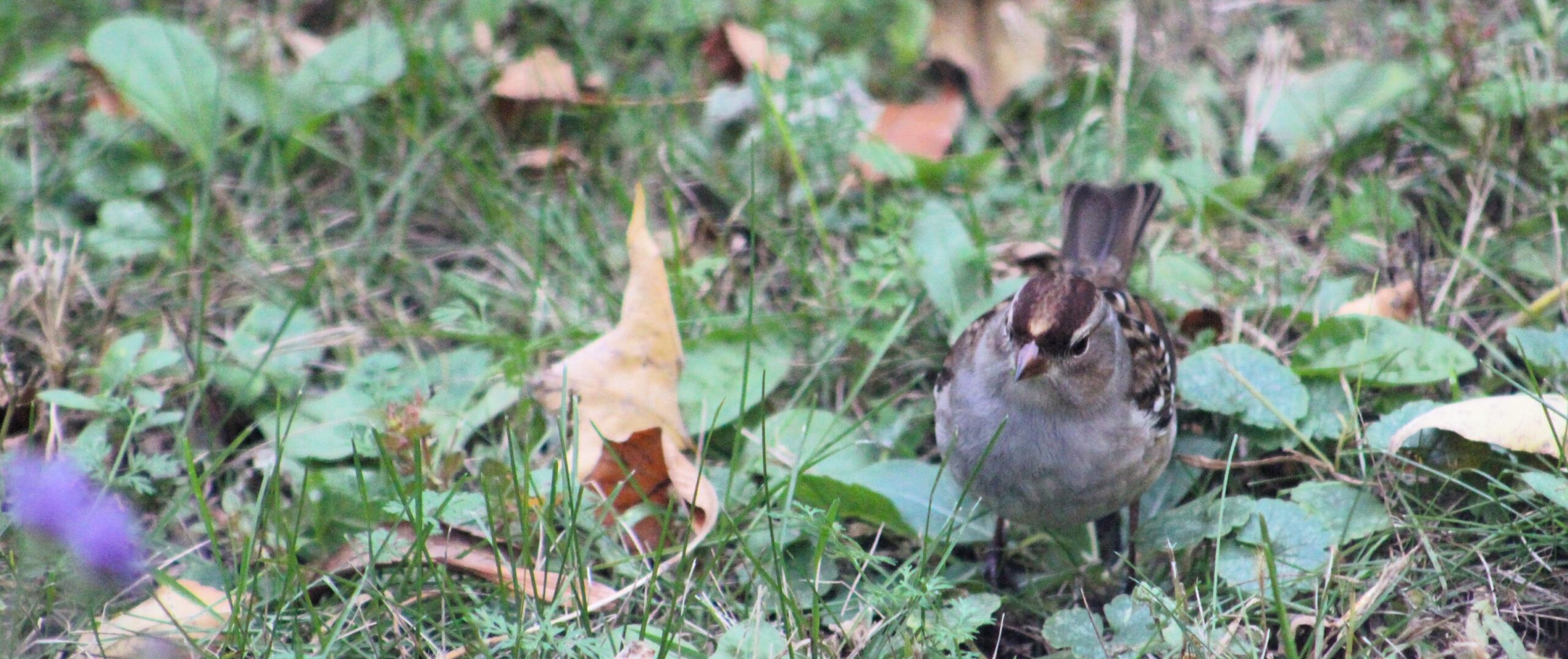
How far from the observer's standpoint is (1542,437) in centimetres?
296

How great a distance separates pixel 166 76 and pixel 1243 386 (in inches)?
147

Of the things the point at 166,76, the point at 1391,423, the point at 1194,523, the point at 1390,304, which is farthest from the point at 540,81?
the point at 1391,423

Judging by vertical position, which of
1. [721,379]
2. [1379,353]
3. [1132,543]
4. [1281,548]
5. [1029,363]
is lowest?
[1132,543]

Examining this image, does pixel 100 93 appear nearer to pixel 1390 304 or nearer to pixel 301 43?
pixel 301 43

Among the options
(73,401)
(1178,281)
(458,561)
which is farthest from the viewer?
(1178,281)

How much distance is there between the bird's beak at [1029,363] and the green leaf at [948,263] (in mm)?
857

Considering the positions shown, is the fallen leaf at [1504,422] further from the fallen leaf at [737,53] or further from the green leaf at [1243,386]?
the fallen leaf at [737,53]

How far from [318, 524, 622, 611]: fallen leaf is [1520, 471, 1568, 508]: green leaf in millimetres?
1999

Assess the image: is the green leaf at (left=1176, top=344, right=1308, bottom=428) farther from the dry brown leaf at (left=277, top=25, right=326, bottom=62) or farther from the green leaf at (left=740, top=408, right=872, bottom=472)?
the dry brown leaf at (left=277, top=25, right=326, bottom=62)

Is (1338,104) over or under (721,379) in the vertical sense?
over

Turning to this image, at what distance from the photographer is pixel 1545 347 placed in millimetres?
3412

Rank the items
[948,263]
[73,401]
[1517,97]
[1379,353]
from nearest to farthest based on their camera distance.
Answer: [73,401] < [1379,353] < [948,263] < [1517,97]

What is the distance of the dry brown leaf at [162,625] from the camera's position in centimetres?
283

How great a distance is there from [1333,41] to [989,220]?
1671 millimetres
